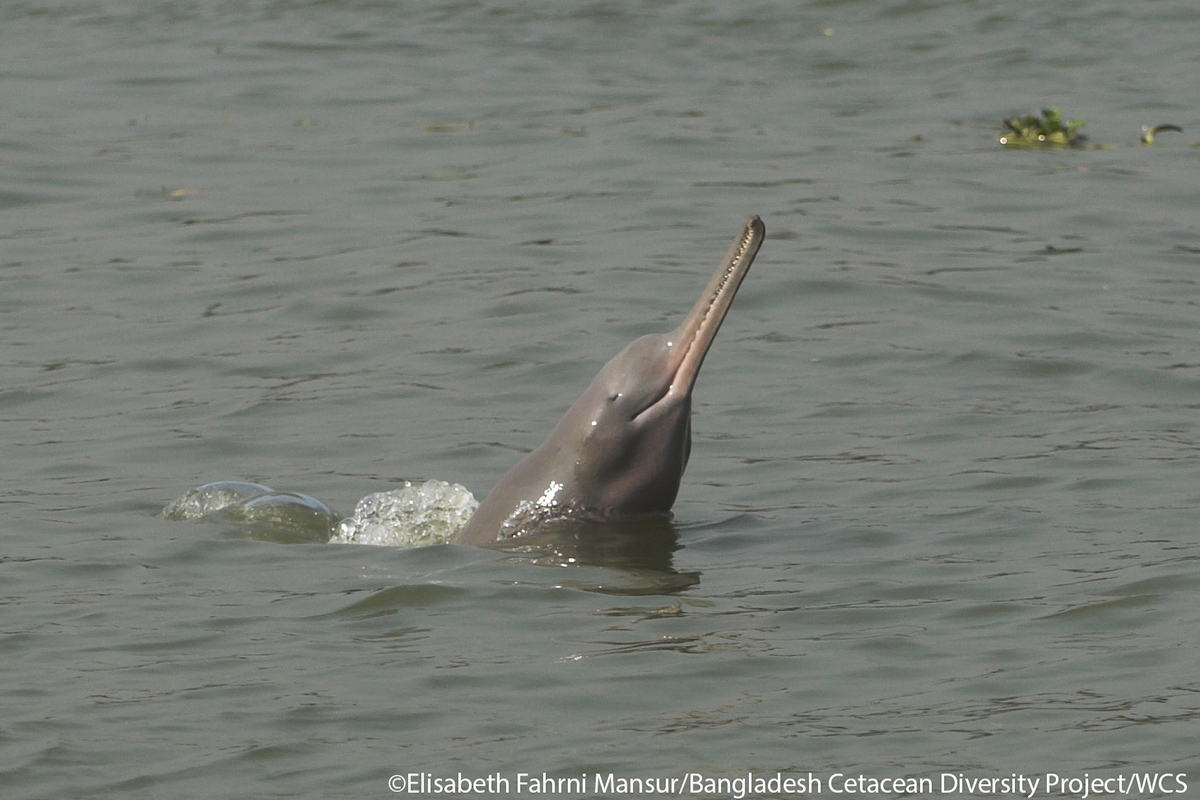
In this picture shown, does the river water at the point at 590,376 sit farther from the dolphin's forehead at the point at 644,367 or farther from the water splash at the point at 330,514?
the dolphin's forehead at the point at 644,367

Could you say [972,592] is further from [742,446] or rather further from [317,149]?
[317,149]

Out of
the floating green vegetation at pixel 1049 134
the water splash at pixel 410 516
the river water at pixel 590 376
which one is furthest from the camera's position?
the floating green vegetation at pixel 1049 134

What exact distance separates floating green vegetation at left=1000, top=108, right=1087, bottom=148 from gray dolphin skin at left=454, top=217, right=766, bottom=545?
339 inches

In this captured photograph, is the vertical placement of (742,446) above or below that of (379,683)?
below

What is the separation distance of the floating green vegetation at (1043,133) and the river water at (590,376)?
20 centimetres

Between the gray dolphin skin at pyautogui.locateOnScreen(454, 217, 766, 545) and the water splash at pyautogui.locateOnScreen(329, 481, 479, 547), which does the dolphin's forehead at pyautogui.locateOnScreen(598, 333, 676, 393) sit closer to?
the gray dolphin skin at pyautogui.locateOnScreen(454, 217, 766, 545)

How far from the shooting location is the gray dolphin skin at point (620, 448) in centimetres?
780

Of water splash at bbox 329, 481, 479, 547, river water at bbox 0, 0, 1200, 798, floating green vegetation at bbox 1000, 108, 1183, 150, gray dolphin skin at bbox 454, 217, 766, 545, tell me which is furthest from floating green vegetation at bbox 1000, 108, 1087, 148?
gray dolphin skin at bbox 454, 217, 766, 545

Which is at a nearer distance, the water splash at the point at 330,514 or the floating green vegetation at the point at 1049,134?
the water splash at the point at 330,514

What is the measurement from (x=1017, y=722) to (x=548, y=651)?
1531 mm

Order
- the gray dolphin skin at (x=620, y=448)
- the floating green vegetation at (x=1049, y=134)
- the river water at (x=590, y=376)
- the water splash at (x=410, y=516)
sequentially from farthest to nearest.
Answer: the floating green vegetation at (x=1049, y=134)
the water splash at (x=410, y=516)
the gray dolphin skin at (x=620, y=448)
the river water at (x=590, y=376)

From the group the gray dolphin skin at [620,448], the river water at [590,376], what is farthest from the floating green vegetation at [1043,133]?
the gray dolphin skin at [620,448]

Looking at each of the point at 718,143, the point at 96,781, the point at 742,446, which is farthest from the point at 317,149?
the point at 96,781

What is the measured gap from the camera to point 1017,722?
586 cm
